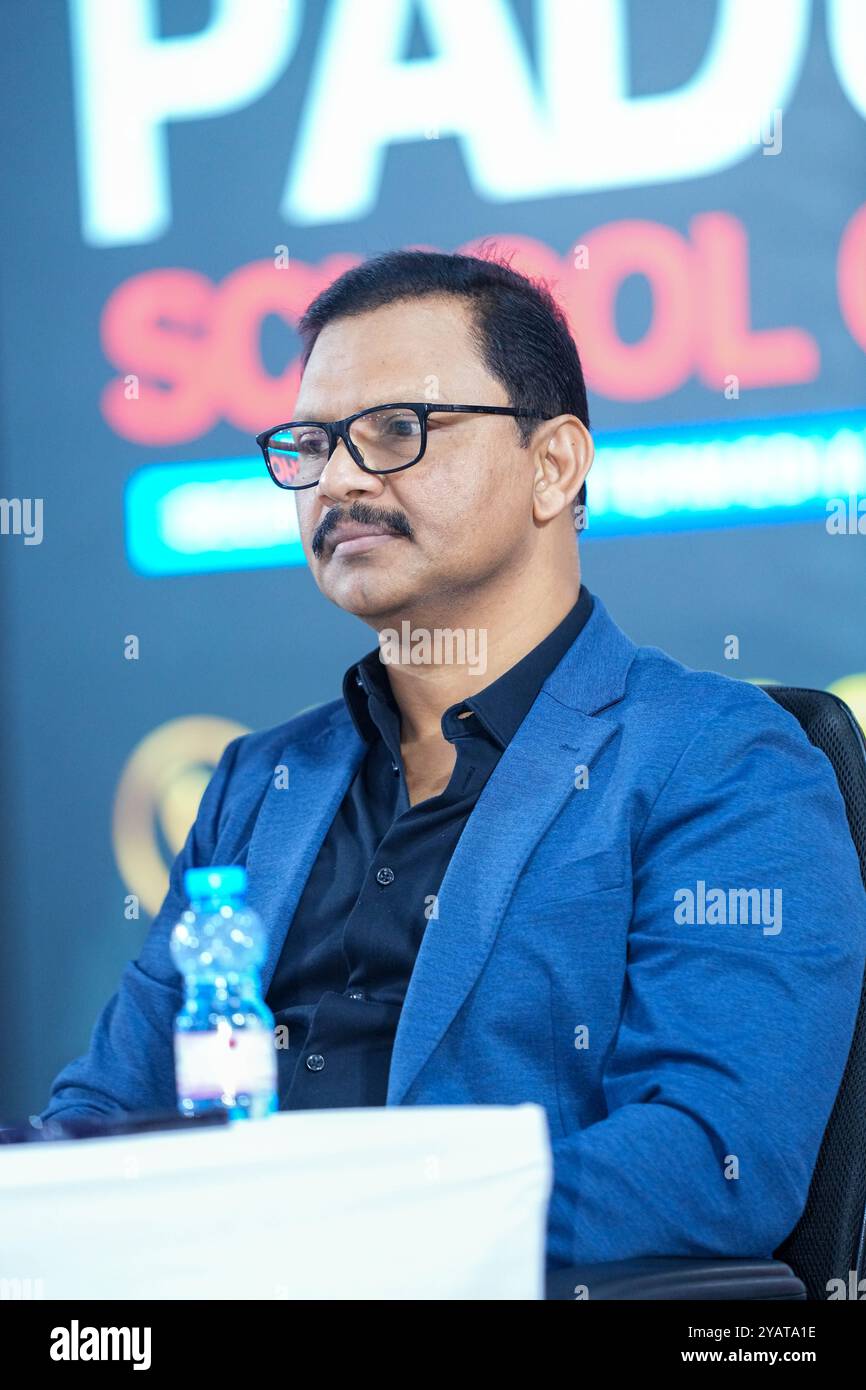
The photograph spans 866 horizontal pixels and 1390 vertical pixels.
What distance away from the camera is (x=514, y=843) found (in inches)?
65.7

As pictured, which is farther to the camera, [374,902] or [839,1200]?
[374,902]

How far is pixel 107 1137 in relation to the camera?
103cm

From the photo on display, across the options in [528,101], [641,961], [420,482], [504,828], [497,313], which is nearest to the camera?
[641,961]

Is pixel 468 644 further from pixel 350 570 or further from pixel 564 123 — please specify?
pixel 564 123

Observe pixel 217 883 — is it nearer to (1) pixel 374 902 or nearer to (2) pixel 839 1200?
(1) pixel 374 902

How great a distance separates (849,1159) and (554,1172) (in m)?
0.32

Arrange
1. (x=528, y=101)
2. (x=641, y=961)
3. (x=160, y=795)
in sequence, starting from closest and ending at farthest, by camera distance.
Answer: (x=641, y=961) < (x=528, y=101) < (x=160, y=795)

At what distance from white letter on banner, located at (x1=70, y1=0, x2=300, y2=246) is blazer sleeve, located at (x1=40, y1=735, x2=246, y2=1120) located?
186 centimetres

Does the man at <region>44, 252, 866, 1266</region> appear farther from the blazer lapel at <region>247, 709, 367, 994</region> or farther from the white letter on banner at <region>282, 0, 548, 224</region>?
the white letter on banner at <region>282, 0, 548, 224</region>

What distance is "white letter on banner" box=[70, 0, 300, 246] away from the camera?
3189 mm

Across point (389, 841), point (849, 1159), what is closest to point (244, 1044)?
point (389, 841)

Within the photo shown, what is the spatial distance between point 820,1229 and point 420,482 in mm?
987

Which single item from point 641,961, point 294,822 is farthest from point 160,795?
point 641,961

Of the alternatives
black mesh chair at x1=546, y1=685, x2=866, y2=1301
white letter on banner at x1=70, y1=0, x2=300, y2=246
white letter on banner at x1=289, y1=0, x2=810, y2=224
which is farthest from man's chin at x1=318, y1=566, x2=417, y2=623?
white letter on banner at x1=70, y1=0, x2=300, y2=246
